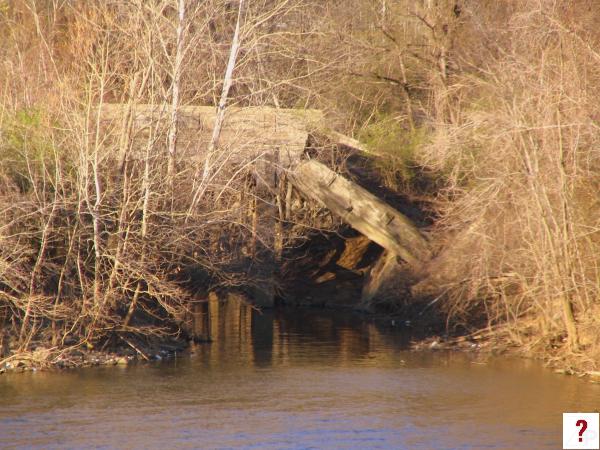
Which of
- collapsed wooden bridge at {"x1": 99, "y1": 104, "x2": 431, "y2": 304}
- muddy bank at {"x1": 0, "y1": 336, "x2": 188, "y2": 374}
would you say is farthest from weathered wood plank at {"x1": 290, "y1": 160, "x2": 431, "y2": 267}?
muddy bank at {"x1": 0, "y1": 336, "x2": 188, "y2": 374}

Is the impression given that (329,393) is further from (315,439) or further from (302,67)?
(302,67)

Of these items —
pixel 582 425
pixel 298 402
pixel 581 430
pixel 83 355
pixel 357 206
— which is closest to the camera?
pixel 581 430

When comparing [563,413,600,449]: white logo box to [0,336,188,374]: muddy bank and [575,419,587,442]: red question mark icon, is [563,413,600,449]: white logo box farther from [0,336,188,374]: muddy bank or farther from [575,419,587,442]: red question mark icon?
[0,336,188,374]: muddy bank

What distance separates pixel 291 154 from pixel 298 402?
10.7 meters

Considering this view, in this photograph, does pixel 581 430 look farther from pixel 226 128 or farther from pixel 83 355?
pixel 226 128

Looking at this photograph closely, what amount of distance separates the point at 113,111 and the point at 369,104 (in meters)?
12.2

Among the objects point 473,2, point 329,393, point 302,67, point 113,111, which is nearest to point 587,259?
point 329,393

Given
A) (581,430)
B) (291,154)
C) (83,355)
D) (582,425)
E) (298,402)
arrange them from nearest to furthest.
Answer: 1. (581,430)
2. (582,425)
3. (298,402)
4. (83,355)
5. (291,154)

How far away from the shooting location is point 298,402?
1445 cm

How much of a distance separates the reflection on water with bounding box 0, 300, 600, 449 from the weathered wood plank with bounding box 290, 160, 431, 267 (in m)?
4.86

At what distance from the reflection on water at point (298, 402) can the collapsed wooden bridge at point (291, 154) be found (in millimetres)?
3933

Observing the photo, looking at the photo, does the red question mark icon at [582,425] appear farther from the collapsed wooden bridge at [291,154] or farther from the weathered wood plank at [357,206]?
the weathered wood plank at [357,206]

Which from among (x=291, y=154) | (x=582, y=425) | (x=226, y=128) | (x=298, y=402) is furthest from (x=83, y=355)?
(x=291, y=154)

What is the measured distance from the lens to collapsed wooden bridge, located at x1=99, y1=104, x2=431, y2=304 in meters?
18.7
